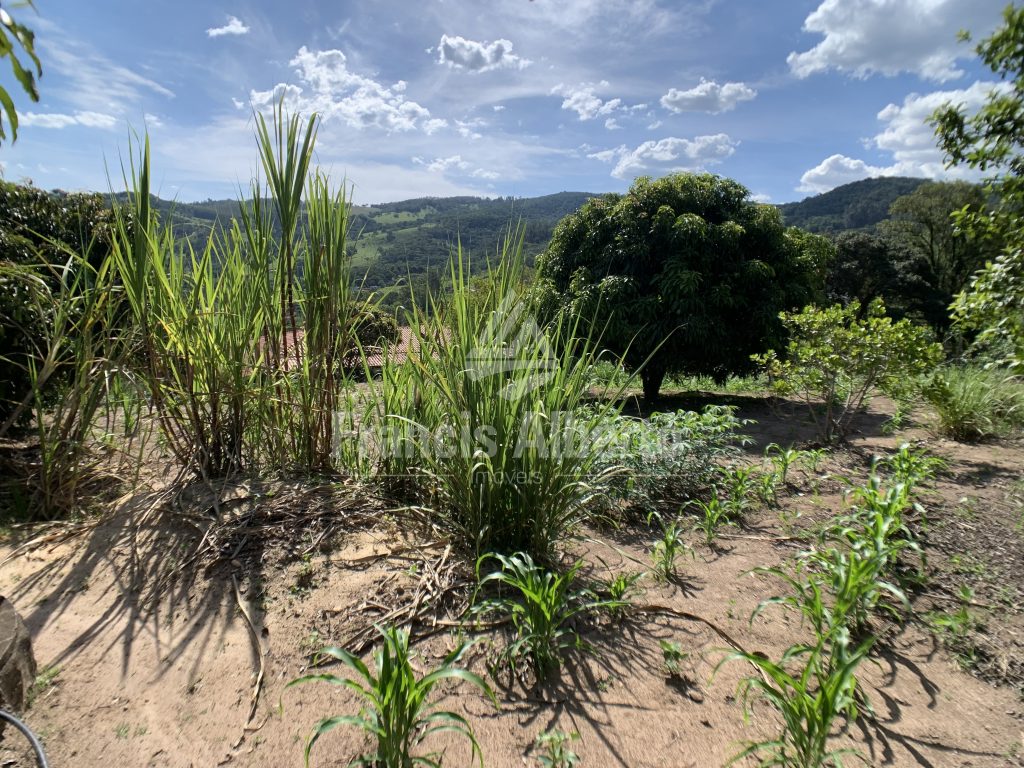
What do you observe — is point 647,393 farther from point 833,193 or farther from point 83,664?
point 833,193

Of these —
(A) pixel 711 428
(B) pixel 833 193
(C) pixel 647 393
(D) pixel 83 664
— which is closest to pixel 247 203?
(D) pixel 83 664

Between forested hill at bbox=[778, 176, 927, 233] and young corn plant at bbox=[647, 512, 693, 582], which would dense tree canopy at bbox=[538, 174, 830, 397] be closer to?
young corn plant at bbox=[647, 512, 693, 582]

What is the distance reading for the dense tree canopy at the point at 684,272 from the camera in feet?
22.6

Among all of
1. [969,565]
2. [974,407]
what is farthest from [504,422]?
[974,407]

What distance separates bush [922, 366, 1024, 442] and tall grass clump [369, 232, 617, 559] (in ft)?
14.0

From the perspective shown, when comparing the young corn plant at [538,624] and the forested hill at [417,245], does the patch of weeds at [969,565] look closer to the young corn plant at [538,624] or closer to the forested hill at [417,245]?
the young corn plant at [538,624]

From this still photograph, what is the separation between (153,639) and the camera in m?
1.59

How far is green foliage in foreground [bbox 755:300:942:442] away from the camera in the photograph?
4.19 m

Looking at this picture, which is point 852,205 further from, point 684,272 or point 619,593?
point 619,593

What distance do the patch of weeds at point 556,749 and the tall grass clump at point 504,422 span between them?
0.66 meters

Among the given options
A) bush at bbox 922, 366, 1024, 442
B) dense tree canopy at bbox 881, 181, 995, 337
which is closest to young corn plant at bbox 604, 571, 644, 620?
bush at bbox 922, 366, 1024, 442

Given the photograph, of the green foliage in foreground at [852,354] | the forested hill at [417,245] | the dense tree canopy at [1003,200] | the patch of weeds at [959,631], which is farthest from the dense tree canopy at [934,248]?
the forested hill at [417,245]

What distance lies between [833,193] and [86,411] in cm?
6346

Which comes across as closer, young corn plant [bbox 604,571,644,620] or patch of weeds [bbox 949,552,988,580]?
young corn plant [bbox 604,571,644,620]
